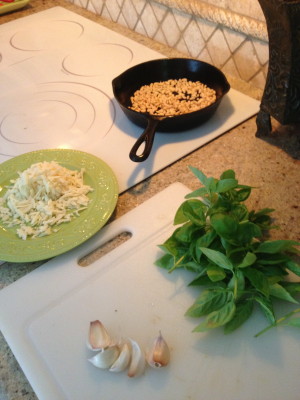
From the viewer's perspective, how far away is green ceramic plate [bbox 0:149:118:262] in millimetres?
647

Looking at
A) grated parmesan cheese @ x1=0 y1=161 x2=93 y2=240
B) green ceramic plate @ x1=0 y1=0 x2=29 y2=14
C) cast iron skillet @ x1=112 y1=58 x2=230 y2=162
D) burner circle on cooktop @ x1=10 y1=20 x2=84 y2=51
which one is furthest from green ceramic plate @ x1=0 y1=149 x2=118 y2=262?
green ceramic plate @ x1=0 y1=0 x2=29 y2=14

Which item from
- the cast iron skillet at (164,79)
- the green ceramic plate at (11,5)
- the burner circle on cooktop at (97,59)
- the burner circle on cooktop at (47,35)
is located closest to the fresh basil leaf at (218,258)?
the cast iron skillet at (164,79)

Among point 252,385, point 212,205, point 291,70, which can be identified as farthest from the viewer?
point 291,70

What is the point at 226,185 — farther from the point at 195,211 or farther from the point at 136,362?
the point at 136,362

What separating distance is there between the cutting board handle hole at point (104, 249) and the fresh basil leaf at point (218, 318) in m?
0.24

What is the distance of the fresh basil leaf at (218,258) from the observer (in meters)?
0.51

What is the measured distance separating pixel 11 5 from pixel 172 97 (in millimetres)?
1046

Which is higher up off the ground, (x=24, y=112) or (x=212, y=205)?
(x=212, y=205)

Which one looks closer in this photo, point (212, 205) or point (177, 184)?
point (212, 205)

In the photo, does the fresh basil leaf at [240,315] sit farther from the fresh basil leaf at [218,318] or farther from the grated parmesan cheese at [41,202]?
the grated parmesan cheese at [41,202]

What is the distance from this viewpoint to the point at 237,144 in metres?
0.86

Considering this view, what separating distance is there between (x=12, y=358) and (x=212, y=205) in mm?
386

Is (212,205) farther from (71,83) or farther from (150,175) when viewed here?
(71,83)

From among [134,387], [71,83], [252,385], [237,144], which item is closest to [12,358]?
[134,387]
